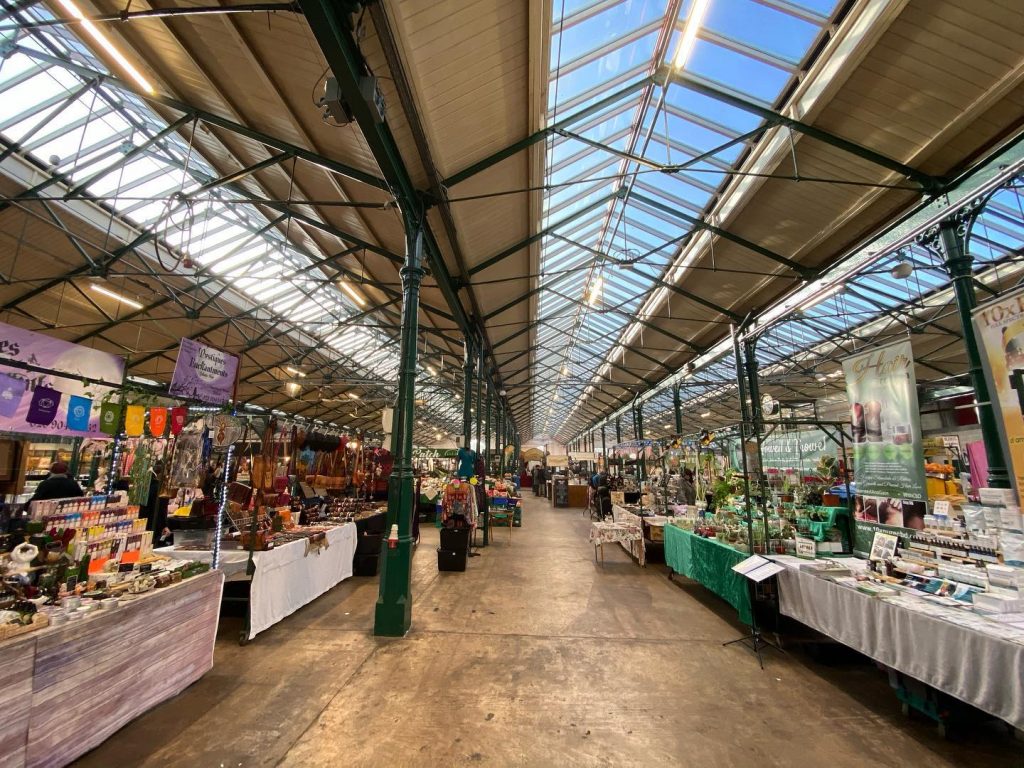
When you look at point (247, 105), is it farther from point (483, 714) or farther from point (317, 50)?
point (483, 714)

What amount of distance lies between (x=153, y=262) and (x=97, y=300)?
7.93 ft

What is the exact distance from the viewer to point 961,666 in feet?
8.11

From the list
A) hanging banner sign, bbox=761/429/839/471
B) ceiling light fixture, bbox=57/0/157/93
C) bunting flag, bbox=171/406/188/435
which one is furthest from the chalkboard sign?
ceiling light fixture, bbox=57/0/157/93

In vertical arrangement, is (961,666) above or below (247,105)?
below

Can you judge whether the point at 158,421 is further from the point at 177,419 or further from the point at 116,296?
the point at 116,296

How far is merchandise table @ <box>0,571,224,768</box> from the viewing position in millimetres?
2096

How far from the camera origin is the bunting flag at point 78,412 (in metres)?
6.05

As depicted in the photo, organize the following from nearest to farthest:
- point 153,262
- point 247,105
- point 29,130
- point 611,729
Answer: point 611,729
point 247,105
point 29,130
point 153,262

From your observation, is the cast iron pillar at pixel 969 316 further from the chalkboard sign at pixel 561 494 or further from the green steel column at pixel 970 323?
the chalkboard sign at pixel 561 494

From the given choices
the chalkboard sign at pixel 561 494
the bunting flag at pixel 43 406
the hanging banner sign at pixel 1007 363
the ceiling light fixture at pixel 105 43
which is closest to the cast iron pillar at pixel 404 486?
the ceiling light fixture at pixel 105 43

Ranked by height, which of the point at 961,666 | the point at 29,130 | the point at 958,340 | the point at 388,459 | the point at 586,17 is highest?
the point at 29,130

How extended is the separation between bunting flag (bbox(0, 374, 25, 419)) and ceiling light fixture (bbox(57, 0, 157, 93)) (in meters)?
4.79

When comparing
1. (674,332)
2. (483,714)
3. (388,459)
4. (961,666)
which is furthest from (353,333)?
(961,666)

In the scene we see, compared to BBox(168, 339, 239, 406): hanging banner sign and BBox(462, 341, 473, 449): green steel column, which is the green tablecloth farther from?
BBox(168, 339, 239, 406): hanging banner sign
